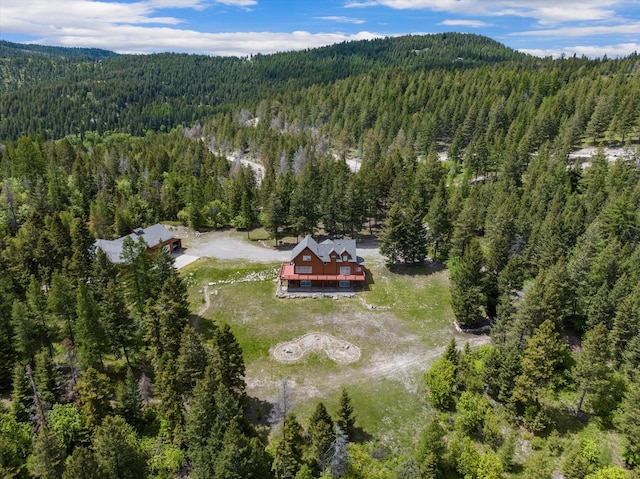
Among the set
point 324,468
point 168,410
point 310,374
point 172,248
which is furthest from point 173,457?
point 172,248

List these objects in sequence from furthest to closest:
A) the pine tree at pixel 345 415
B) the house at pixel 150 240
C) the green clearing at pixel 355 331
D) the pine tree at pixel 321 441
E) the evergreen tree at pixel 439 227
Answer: the evergreen tree at pixel 439 227 → the house at pixel 150 240 → the green clearing at pixel 355 331 → the pine tree at pixel 345 415 → the pine tree at pixel 321 441

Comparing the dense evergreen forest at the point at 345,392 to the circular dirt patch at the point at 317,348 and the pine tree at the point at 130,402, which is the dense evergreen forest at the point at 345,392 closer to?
the pine tree at the point at 130,402

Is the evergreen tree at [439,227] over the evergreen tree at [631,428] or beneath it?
over

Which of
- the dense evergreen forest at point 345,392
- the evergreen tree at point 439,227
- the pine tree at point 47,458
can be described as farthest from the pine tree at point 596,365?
the pine tree at point 47,458

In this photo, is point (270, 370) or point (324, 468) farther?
point (270, 370)

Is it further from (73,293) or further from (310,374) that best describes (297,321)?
(73,293)

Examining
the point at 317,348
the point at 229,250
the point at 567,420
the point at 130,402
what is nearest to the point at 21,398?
the point at 130,402
